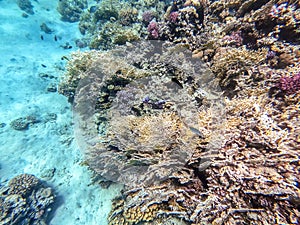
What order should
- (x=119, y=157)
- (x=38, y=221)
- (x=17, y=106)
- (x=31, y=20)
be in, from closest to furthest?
1. (x=119, y=157)
2. (x=38, y=221)
3. (x=17, y=106)
4. (x=31, y=20)

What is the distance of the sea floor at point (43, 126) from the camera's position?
4496 millimetres

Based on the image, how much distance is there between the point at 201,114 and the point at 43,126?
668cm

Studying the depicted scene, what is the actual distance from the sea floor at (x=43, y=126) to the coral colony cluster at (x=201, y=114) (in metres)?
1.27

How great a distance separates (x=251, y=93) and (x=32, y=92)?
31.4 ft

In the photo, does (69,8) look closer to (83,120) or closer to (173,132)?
(83,120)

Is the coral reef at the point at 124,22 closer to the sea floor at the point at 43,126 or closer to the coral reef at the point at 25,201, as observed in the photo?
the sea floor at the point at 43,126

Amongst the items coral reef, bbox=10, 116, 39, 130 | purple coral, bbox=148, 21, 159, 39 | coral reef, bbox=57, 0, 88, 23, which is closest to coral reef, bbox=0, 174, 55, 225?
coral reef, bbox=10, 116, 39, 130

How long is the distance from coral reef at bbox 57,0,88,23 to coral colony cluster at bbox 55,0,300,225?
11.2 metres

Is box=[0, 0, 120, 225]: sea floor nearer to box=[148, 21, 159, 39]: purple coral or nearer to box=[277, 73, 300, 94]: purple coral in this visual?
box=[277, 73, 300, 94]: purple coral

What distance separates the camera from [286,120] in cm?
270

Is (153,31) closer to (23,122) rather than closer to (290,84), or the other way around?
(290,84)

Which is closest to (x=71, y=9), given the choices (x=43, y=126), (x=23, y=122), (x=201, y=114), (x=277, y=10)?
(x=23, y=122)

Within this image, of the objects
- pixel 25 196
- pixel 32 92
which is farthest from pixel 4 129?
pixel 25 196

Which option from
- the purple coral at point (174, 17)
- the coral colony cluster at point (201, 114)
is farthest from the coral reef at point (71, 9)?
the purple coral at point (174, 17)
